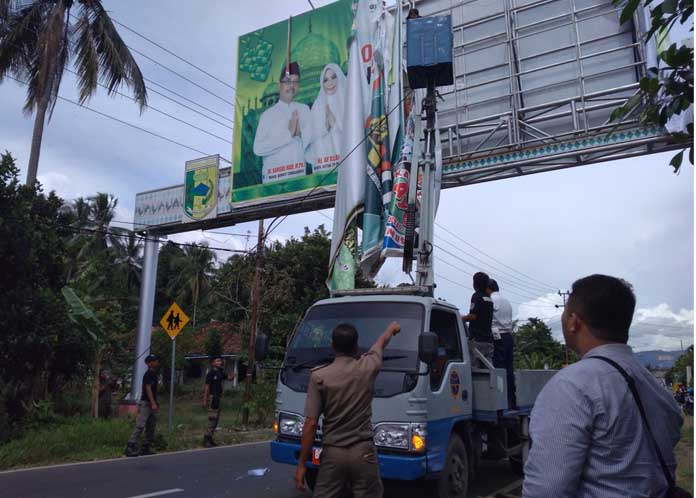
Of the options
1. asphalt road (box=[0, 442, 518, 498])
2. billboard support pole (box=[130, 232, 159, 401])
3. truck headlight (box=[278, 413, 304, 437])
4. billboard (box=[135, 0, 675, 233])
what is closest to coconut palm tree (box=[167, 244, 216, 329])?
billboard support pole (box=[130, 232, 159, 401])

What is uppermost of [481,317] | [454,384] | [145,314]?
[145,314]

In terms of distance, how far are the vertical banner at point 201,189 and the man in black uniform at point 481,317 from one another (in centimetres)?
1391

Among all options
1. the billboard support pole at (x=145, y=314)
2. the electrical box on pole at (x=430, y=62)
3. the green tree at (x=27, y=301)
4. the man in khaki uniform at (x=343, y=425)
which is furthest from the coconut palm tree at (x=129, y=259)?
the man in khaki uniform at (x=343, y=425)

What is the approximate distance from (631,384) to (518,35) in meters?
15.2

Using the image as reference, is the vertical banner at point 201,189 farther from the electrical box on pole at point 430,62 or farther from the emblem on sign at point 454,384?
the emblem on sign at point 454,384

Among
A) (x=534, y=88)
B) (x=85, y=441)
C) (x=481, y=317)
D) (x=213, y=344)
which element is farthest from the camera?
(x=213, y=344)

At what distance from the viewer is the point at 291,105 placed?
746 inches

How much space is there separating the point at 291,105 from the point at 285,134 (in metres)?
0.91

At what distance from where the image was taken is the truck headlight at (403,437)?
5.73m

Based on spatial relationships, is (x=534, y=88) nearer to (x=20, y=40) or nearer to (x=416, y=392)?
(x=416, y=392)

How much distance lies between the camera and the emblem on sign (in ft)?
21.2

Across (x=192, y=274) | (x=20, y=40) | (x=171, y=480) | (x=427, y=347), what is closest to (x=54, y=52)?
(x=20, y=40)

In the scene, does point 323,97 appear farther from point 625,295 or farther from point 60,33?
point 625,295

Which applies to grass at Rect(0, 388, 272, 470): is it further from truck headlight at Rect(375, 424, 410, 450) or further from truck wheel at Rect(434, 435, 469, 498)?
truck wheel at Rect(434, 435, 469, 498)
